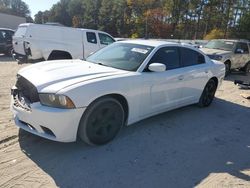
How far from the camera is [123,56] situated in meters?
5.16

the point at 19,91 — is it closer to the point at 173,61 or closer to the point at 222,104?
the point at 173,61

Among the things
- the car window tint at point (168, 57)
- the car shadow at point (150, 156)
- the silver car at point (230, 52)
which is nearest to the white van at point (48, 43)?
the silver car at point (230, 52)

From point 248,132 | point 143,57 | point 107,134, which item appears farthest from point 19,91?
point 248,132

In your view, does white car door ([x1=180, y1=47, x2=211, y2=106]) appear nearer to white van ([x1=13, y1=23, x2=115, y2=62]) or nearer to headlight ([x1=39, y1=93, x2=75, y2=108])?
headlight ([x1=39, y1=93, x2=75, y2=108])

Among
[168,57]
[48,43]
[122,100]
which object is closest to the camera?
[122,100]

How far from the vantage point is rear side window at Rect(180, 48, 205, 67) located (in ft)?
19.3

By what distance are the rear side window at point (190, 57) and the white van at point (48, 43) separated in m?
6.89

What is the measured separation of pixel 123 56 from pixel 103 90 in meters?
1.34

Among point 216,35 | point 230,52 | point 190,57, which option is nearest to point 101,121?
point 190,57

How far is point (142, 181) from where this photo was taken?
11.4 feet

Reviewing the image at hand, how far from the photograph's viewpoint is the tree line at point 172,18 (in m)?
49.1

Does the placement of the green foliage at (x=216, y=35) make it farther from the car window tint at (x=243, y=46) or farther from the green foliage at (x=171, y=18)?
the car window tint at (x=243, y=46)

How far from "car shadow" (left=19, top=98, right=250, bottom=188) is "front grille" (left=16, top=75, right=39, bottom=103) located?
704 mm

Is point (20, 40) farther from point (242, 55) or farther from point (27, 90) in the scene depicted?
point (242, 55)
